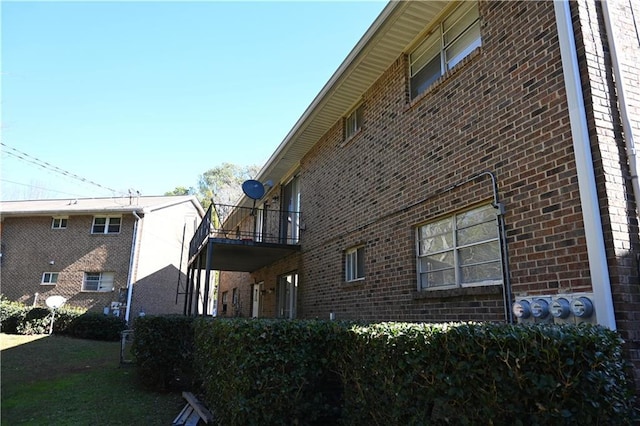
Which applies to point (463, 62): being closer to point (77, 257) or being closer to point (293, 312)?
point (293, 312)

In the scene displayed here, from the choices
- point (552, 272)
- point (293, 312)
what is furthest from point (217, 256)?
point (552, 272)

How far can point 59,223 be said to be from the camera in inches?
880

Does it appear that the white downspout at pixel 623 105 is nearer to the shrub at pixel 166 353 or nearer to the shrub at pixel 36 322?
the shrub at pixel 166 353

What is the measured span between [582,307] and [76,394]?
7.91 meters

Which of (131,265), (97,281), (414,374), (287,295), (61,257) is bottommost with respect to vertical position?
(414,374)

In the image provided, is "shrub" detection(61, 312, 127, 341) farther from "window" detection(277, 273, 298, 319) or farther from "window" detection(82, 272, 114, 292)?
"window" detection(277, 273, 298, 319)

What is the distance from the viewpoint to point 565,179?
13.2 feet

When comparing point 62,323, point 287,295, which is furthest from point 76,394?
point 62,323

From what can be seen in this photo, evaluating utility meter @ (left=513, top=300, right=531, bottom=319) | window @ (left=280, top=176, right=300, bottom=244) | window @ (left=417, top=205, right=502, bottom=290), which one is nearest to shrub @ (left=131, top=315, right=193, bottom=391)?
window @ (left=417, top=205, right=502, bottom=290)

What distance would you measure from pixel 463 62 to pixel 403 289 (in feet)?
11.1

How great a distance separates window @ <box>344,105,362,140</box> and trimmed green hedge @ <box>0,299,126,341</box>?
13412 millimetres

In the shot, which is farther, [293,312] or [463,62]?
[293,312]

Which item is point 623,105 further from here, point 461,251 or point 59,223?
point 59,223

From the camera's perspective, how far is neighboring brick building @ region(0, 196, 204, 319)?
20.8 m
